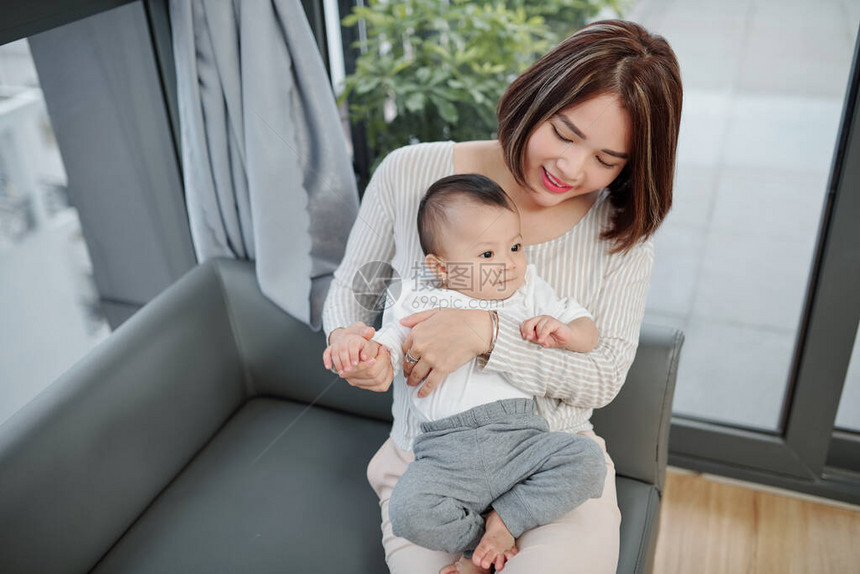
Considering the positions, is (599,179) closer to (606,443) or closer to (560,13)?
(606,443)

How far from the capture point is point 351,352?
1.01m

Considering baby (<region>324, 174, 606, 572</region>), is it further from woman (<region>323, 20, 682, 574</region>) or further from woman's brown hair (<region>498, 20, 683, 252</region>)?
woman's brown hair (<region>498, 20, 683, 252</region>)

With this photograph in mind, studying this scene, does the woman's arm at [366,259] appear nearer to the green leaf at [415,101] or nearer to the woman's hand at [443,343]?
the woman's hand at [443,343]

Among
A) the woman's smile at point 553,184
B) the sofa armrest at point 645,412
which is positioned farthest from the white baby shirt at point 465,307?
the sofa armrest at point 645,412

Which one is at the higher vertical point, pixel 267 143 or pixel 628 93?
pixel 628 93

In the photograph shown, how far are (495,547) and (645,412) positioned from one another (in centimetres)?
46

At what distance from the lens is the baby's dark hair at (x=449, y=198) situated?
103 cm

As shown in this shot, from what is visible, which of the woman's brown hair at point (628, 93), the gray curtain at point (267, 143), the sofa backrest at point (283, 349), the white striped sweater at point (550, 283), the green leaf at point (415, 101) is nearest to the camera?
the woman's brown hair at point (628, 93)

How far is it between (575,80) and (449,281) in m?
0.36

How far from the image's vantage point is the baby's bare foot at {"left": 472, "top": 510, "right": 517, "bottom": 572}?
987mm

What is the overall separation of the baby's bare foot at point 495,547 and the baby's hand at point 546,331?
27 cm

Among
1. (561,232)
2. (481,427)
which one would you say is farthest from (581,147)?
(481,427)

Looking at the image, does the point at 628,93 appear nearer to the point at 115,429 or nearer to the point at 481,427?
the point at 481,427

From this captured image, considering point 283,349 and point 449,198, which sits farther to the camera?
point 283,349
